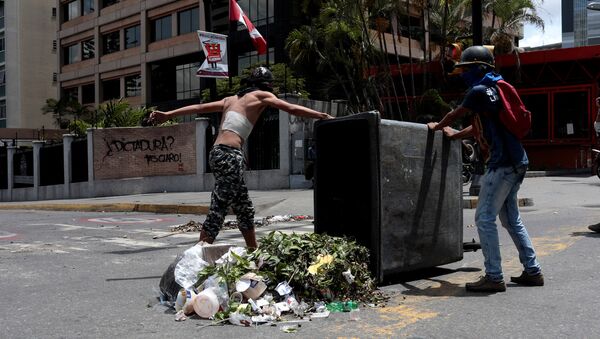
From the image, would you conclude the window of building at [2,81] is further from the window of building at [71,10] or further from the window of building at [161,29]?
the window of building at [161,29]

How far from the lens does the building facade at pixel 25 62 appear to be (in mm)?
54219

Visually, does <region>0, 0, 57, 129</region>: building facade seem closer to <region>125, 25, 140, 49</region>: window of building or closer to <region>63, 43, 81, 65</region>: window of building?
<region>63, 43, 81, 65</region>: window of building

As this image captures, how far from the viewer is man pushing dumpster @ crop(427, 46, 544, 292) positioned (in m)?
4.46

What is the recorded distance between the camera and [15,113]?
54.3 meters

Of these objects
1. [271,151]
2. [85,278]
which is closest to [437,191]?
[85,278]

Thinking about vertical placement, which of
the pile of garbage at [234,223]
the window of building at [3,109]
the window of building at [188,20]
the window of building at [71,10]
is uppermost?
the window of building at [71,10]

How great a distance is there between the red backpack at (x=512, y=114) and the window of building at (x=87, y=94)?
48.5 m

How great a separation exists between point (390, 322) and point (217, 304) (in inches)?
46.2

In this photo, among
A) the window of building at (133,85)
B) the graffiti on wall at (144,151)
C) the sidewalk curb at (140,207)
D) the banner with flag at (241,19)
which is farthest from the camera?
the window of building at (133,85)

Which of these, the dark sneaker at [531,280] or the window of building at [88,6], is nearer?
the dark sneaker at [531,280]

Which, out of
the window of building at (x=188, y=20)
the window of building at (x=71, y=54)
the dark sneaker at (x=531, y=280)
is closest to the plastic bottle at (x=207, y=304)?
the dark sneaker at (x=531, y=280)

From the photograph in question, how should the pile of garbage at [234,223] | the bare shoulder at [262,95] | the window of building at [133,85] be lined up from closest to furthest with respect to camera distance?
the bare shoulder at [262,95], the pile of garbage at [234,223], the window of building at [133,85]

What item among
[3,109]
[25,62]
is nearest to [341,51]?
[25,62]

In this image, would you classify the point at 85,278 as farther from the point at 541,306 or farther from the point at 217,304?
the point at 541,306
